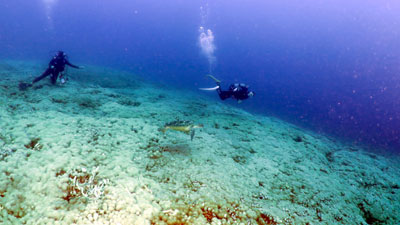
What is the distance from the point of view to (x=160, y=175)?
3.59 metres

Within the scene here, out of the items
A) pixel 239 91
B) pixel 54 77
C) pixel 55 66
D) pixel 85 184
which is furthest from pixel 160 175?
pixel 55 66

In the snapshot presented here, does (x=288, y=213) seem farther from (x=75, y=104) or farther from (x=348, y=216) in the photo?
(x=75, y=104)

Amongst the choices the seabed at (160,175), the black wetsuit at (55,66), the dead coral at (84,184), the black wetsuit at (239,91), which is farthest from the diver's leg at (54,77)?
the black wetsuit at (239,91)

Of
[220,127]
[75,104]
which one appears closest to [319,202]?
[220,127]

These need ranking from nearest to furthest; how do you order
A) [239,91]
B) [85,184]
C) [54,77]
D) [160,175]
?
[85,184] < [160,175] < [54,77] < [239,91]

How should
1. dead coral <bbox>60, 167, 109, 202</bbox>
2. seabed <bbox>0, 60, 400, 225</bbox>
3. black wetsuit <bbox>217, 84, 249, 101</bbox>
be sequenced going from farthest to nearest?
black wetsuit <bbox>217, 84, 249, 101</bbox> < dead coral <bbox>60, 167, 109, 202</bbox> < seabed <bbox>0, 60, 400, 225</bbox>

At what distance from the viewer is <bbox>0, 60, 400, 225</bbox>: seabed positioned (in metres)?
2.76

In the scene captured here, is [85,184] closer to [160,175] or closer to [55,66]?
[160,175]

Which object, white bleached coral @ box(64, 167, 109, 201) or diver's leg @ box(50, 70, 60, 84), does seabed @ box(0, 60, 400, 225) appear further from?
diver's leg @ box(50, 70, 60, 84)

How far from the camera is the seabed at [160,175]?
2760mm

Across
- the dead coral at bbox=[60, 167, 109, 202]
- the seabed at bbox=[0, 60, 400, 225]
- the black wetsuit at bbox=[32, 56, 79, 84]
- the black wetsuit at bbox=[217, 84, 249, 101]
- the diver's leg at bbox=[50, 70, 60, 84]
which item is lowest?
the dead coral at bbox=[60, 167, 109, 202]

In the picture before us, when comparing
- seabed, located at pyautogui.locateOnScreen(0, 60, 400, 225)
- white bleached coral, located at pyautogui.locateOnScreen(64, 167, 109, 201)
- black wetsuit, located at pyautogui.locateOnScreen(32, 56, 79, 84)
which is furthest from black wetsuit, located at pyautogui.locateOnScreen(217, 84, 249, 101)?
black wetsuit, located at pyautogui.locateOnScreen(32, 56, 79, 84)

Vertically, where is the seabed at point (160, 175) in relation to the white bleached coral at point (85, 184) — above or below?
above

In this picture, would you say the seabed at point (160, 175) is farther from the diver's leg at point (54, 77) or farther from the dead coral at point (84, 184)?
the diver's leg at point (54, 77)
